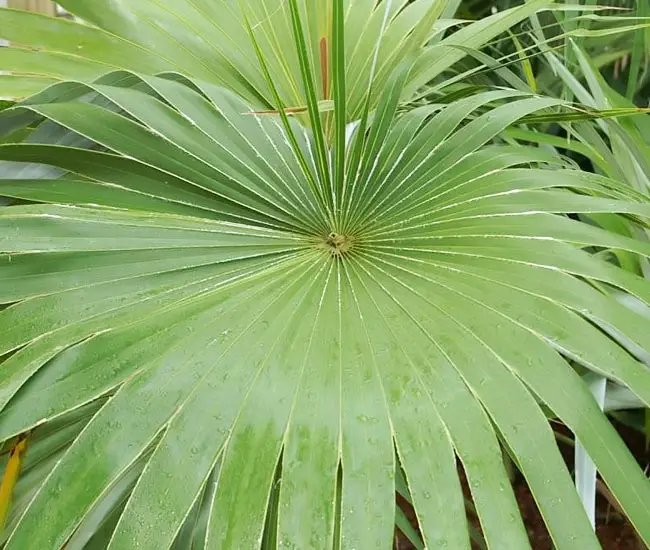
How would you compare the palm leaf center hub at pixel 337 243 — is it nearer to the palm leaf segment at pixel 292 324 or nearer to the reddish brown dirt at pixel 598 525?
the palm leaf segment at pixel 292 324

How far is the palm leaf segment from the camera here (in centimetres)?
40

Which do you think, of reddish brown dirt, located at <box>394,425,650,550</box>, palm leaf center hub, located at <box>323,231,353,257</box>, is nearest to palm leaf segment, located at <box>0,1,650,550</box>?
palm leaf center hub, located at <box>323,231,353,257</box>

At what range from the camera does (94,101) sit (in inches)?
25.6

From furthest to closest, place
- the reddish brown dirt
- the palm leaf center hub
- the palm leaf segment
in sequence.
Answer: the reddish brown dirt < the palm leaf center hub < the palm leaf segment

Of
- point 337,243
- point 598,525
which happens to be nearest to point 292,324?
point 337,243

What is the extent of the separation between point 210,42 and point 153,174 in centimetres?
30

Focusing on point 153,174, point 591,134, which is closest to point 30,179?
point 153,174

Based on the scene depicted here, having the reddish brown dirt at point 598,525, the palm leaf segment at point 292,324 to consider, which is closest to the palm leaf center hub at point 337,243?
the palm leaf segment at point 292,324

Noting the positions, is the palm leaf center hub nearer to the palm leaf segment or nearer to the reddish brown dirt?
the palm leaf segment

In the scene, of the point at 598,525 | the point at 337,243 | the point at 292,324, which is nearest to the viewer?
the point at 292,324

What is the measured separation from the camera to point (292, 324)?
1.60 ft

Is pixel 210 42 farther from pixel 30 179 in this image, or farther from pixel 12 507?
pixel 12 507

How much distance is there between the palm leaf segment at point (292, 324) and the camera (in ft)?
1.30

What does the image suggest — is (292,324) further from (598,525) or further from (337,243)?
(598,525)
